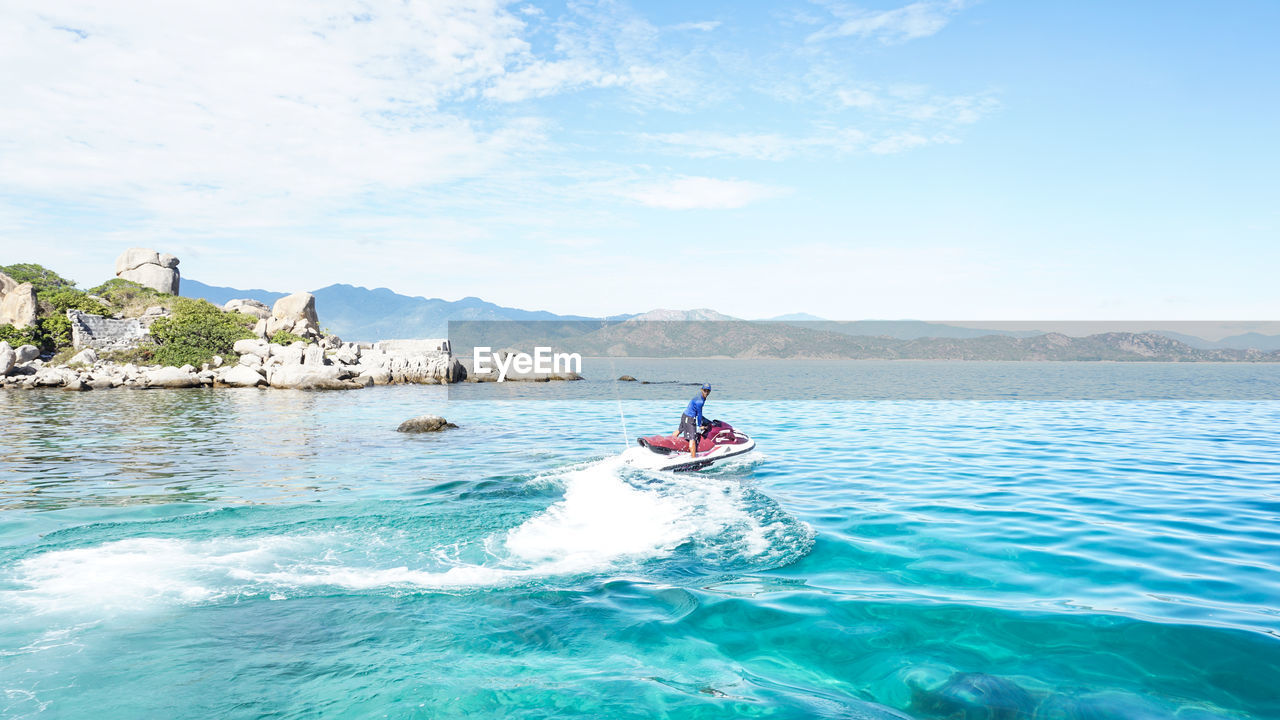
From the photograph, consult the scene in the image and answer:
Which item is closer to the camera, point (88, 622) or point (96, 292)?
point (88, 622)

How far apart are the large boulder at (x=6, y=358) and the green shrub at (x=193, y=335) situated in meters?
9.04

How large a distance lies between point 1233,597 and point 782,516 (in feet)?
20.5

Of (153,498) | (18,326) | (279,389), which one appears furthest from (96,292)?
(153,498)

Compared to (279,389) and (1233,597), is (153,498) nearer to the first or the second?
(1233,597)

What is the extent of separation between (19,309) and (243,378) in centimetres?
2012

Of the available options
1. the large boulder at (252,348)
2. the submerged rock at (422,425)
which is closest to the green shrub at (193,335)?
the large boulder at (252,348)

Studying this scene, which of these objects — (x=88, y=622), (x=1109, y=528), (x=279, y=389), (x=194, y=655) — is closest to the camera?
(x=194, y=655)

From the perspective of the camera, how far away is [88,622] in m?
7.10

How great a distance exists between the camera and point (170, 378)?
49.1 m

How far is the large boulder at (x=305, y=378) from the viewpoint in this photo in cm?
5084

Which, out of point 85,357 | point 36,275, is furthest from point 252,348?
point 36,275

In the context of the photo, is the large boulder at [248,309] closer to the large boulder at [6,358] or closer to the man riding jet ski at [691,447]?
the large boulder at [6,358]

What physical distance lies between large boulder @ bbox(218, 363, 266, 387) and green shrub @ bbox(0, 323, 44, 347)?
15873 mm

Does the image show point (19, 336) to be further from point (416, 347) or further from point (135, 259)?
point (416, 347)
